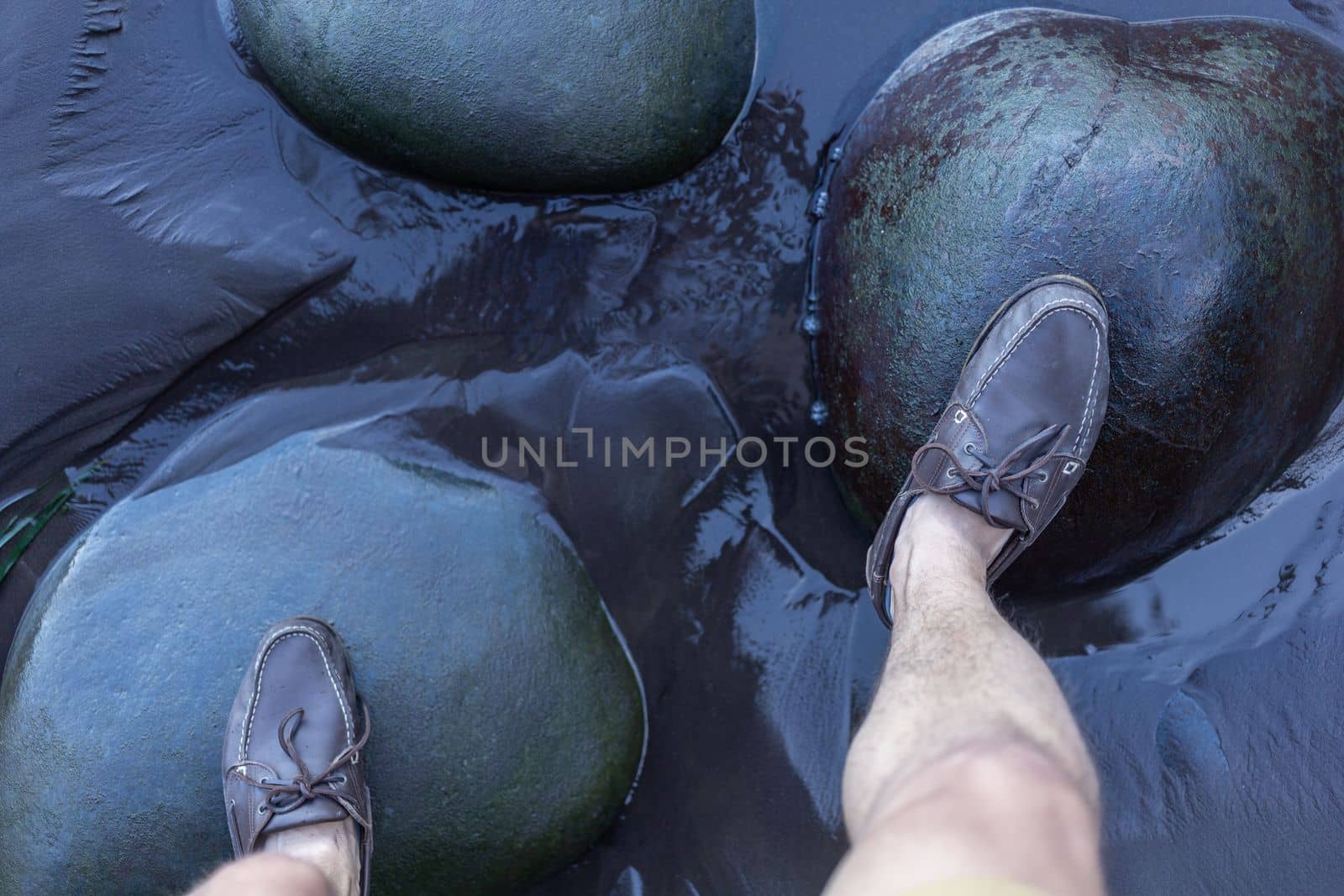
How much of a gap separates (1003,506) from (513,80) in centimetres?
148

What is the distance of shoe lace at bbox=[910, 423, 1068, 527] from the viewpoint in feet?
6.26

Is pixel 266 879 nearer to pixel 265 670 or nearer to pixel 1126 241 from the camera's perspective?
pixel 265 670

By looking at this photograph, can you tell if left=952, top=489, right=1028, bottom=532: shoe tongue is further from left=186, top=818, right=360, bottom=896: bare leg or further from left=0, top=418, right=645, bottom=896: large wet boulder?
left=186, top=818, right=360, bottom=896: bare leg

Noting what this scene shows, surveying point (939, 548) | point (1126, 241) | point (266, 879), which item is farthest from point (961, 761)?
point (266, 879)

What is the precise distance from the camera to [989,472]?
193cm

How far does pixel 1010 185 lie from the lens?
1.81 meters

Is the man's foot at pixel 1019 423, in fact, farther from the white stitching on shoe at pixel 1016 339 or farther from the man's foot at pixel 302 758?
the man's foot at pixel 302 758

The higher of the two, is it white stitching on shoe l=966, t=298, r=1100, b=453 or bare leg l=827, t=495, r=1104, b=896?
white stitching on shoe l=966, t=298, r=1100, b=453

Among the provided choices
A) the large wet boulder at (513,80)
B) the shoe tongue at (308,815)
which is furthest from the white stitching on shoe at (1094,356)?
the shoe tongue at (308,815)

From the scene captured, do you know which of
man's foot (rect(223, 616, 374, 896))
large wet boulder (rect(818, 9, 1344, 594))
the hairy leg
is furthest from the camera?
man's foot (rect(223, 616, 374, 896))

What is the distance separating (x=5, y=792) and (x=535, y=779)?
1.25m

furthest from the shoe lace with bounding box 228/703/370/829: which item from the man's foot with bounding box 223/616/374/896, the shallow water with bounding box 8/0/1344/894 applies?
the shallow water with bounding box 8/0/1344/894

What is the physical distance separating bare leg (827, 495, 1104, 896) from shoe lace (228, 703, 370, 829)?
108 centimetres

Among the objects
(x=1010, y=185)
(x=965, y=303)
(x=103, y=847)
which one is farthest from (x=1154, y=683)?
(x=103, y=847)
